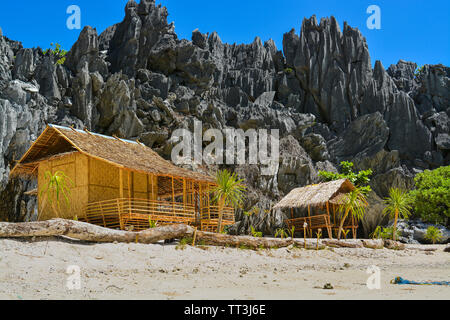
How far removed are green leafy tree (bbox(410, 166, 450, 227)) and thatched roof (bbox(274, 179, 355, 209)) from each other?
10315 millimetres

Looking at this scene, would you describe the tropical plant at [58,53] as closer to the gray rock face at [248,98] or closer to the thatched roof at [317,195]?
the gray rock face at [248,98]

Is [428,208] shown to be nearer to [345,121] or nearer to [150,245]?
[345,121]

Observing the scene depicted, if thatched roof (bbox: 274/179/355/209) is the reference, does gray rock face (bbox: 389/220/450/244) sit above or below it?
below

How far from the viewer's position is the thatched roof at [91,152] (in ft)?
53.7

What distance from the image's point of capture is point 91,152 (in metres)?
16.0

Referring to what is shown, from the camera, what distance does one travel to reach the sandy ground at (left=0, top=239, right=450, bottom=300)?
6.78 metres

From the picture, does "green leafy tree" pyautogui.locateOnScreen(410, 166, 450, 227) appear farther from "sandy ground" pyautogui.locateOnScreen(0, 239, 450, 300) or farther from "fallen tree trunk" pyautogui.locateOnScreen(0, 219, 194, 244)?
"fallen tree trunk" pyautogui.locateOnScreen(0, 219, 194, 244)

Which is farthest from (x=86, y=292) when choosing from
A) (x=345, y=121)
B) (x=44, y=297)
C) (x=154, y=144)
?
(x=345, y=121)

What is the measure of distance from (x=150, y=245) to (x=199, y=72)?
116 feet

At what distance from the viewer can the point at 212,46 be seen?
5309cm

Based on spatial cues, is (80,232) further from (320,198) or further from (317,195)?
(317,195)

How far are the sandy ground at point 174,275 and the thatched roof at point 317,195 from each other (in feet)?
22.2

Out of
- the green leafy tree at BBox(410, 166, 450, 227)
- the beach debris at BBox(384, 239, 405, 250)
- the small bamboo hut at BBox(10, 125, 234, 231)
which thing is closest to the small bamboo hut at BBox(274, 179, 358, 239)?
the beach debris at BBox(384, 239, 405, 250)

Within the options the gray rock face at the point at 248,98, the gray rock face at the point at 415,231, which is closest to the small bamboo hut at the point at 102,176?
the gray rock face at the point at 248,98
